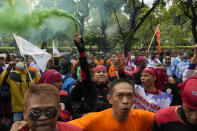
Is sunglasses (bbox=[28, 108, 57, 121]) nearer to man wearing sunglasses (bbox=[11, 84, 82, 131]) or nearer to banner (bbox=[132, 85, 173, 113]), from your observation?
man wearing sunglasses (bbox=[11, 84, 82, 131])

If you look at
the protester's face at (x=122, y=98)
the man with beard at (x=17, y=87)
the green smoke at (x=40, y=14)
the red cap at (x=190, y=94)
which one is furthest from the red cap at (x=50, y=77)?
the red cap at (x=190, y=94)

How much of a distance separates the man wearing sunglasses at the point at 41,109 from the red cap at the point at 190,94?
1.08 metres

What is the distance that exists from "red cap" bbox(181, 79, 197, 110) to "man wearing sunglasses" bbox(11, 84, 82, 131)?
3.55 ft

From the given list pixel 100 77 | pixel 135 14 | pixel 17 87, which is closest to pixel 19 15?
pixel 100 77

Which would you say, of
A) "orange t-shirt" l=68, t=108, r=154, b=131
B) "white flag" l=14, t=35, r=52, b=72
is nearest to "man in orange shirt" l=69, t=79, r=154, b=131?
"orange t-shirt" l=68, t=108, r=154, b=131

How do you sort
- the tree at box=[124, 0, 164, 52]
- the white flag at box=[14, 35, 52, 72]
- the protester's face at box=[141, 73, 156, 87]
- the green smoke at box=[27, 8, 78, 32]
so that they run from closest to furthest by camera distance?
the green smoke at box=[27, 8, 78, 32]
the protester's face at box=[141, 73, 156, 87]
the white flag at box=[14, 35, 52, 72]
the tree at box=[124, 0, 164, 52]

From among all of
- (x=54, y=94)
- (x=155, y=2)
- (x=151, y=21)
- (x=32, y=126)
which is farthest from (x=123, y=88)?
(x=151, y=21)

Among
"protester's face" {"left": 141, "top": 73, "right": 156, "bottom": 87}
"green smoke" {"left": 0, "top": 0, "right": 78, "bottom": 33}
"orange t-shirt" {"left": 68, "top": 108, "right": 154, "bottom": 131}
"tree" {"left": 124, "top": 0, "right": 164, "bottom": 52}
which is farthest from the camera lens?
"tree" {"left": 124, "top": 0, "right": 164, "bottom": 52}

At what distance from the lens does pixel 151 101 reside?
3.03m

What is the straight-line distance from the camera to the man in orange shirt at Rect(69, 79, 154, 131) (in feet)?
7.13

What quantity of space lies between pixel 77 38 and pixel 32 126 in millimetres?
1388

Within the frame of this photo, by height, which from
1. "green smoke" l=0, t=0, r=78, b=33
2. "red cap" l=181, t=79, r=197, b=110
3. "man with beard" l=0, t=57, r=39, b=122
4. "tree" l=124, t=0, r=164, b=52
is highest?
"tree" l=124, t=0, r=164, b=52

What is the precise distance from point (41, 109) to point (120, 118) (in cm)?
96

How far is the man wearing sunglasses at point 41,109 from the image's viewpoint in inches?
63.2
